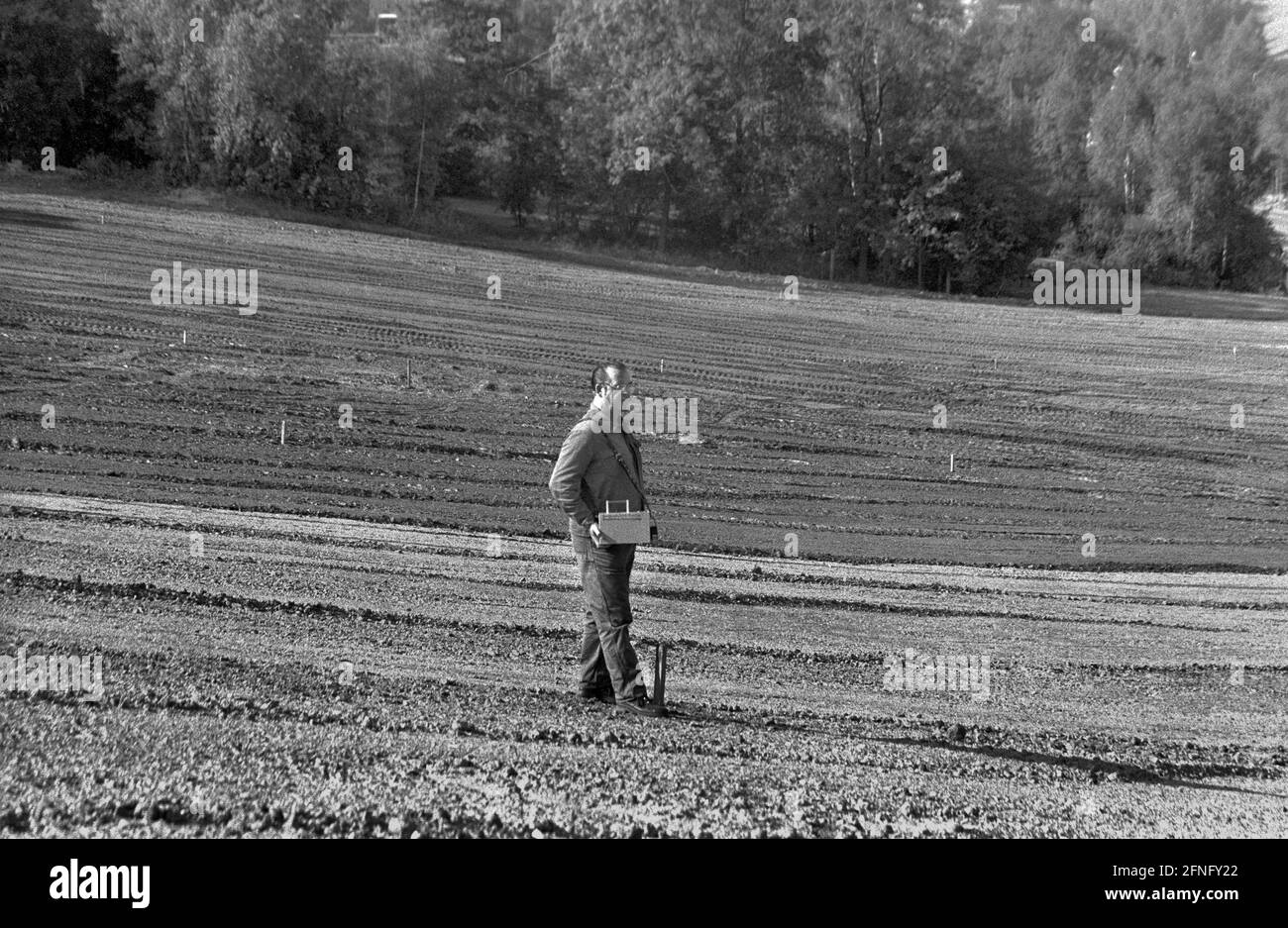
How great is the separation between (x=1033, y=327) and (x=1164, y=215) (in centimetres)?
2266

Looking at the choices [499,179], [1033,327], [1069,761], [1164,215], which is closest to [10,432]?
[1069,761]

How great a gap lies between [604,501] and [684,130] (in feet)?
146

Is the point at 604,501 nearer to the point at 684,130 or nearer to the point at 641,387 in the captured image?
the point at 641,387

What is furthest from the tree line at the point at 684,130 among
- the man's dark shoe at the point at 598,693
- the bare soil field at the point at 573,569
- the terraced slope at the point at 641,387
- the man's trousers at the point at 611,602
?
the man's trousers at the point at 611,602

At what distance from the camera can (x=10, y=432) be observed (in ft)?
56.7

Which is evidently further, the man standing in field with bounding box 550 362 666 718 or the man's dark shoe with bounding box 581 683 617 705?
the man's dark shoe with bounding box 581 683 617 705

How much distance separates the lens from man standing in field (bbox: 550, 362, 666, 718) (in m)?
7.88

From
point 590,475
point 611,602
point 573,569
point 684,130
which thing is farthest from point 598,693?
point 684,130

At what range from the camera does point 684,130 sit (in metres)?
50.6

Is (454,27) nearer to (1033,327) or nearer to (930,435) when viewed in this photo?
(1033,327)

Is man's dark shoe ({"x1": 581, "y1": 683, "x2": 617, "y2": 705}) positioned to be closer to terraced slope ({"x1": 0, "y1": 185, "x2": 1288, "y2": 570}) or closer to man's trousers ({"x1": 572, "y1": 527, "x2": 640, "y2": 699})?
man's trousers ({"x1": 572, "y1": 527, "x2": 640, "y2": 699})

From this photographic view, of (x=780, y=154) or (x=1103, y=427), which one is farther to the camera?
(x=780, y=154)

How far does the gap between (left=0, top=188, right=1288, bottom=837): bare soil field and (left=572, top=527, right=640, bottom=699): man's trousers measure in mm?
312

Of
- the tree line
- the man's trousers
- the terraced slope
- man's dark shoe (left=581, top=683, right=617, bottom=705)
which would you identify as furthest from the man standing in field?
the tree line
